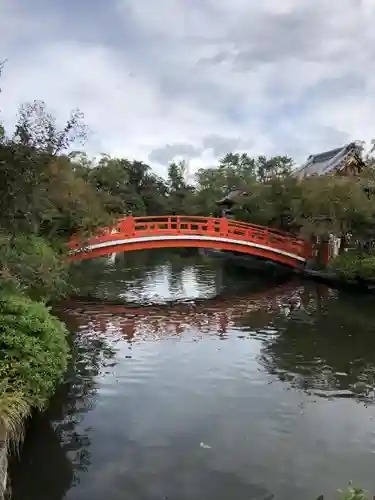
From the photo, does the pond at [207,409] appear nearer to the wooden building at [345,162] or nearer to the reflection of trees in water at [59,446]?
the reflection of trees in water at [59,446]

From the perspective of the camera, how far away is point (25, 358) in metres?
6.52

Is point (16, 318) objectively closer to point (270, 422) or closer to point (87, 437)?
point (87, 437)

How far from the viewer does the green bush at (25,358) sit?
5.90 meters

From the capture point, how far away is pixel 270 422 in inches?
309

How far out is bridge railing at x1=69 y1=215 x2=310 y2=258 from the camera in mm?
19281

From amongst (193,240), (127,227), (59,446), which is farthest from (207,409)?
(193,240)

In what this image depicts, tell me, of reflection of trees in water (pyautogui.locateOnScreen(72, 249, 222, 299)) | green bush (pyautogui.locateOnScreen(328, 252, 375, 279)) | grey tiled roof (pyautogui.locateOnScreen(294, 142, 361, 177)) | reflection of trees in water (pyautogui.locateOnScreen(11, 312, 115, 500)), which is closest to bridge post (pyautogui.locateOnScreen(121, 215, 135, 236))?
reflection of trees in water (pyautogui.locateOnScreen(72, 249, 222, 299))

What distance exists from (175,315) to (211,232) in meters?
6.32

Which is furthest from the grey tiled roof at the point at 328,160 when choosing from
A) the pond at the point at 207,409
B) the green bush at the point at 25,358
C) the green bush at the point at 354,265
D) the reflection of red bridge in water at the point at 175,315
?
the green bush at the point at 25,358

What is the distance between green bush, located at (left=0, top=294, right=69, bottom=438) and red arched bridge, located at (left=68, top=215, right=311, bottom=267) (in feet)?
33.7

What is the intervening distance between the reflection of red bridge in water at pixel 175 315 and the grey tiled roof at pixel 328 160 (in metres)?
10.6

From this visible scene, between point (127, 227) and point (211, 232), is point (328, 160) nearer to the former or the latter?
point (211, 232)

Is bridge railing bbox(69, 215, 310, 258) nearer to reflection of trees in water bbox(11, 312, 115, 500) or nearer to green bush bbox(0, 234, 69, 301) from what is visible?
reflection of trees in water bbox(11, 312, 115, 500)

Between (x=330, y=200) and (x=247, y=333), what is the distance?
9.04 metres
